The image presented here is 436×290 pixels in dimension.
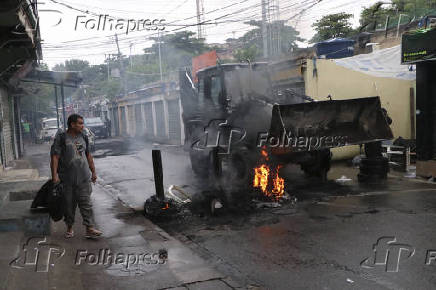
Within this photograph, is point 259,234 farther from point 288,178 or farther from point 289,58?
point 289,58

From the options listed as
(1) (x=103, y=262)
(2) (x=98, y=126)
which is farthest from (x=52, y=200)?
(2) (x=98, y=126)

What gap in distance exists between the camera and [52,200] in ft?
18.8

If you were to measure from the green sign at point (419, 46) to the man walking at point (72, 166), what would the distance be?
769cm

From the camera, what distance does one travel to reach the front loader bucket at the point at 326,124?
8656mm

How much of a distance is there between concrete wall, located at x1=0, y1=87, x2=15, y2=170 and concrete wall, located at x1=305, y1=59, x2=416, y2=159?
10020 mm

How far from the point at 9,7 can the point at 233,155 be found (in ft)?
17.1

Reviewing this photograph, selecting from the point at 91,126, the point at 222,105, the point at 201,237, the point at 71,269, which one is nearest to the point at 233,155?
the point at 222,105

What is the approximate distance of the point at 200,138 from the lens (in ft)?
35.8

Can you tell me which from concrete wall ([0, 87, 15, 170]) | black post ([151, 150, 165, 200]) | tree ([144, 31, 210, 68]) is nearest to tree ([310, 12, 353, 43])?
tree ([144, 31, 210, 68])

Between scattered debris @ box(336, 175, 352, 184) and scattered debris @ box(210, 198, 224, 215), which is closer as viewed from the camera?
scattered debris @ box(210, 198, 224, 215)

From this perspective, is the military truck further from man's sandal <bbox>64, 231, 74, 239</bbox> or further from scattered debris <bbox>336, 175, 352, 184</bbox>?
man's sandal <bbox>64, 231, 74, 239</bbox>

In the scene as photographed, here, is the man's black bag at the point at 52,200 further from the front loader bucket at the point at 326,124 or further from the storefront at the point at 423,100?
the storefront at the point at 423,100

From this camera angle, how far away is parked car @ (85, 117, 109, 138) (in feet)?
105

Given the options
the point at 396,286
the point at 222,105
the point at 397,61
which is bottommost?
the point at 396,286
